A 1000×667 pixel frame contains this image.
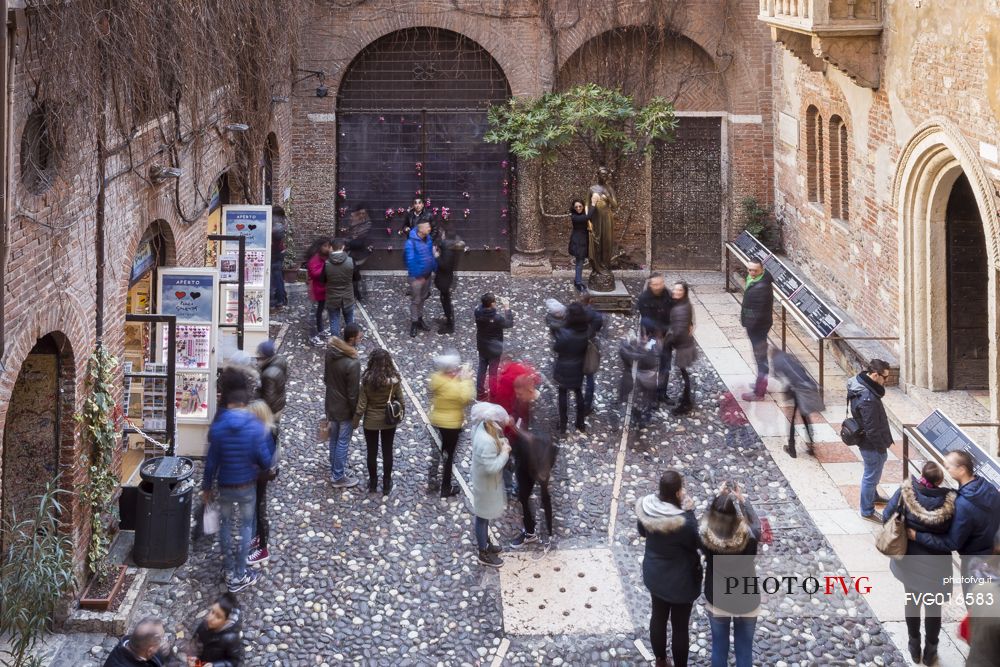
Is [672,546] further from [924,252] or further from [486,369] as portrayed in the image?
[924,252]

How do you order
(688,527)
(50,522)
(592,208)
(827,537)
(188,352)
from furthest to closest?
(592,208)
(188,352)
(827,537)
(50,522)
(688,527)

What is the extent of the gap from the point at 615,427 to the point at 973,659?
6180 millimetres

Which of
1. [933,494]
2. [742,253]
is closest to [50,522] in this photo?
[933,494]

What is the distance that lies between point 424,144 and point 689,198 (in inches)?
175

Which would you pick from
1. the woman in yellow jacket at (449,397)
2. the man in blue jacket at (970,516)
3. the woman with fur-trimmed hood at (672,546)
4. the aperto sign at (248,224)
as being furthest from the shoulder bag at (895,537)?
the aperto sign at (248,224)

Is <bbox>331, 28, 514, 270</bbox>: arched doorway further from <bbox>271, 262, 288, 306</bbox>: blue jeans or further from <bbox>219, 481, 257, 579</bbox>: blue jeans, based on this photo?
<bbox>219, 481, 257, 579</bbox>: blue jeans

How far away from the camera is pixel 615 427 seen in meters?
12.7

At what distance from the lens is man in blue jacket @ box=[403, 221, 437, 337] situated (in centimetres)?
1575

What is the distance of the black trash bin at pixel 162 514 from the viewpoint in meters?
9.21

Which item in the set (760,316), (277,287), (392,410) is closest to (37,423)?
(392,410)

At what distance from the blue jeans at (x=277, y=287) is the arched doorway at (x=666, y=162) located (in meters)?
5.02

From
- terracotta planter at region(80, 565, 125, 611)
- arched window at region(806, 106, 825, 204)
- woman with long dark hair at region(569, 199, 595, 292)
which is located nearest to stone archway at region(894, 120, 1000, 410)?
arched window at region(806, 106, 825, 204)

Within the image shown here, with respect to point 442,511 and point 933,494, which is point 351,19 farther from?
point 933,494

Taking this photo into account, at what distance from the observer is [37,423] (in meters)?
9.09
